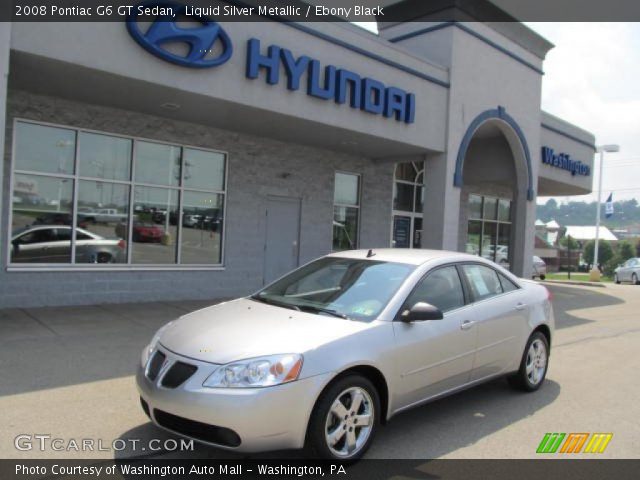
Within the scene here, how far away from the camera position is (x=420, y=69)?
12.3 m

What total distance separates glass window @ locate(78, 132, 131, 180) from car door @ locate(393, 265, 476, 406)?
720cm

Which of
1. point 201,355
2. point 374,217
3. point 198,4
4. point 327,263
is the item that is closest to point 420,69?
point 374,217

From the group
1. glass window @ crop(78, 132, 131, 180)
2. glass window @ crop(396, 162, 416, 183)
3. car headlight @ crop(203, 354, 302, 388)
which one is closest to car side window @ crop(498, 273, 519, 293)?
car headlight @ crop(203, 354, 302, 388)

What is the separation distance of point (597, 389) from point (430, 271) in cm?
285

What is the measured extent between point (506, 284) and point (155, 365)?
3763mm

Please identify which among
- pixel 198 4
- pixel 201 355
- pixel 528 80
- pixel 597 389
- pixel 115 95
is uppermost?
pixel 528 80

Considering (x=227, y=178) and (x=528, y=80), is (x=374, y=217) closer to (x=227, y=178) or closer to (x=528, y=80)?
(x=227, y=178)

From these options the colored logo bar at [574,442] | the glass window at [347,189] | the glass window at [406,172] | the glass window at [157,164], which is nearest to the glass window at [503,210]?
the glass window at [406,172]

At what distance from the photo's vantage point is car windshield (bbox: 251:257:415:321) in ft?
14.9

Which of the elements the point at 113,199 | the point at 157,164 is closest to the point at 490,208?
the point at 157,164

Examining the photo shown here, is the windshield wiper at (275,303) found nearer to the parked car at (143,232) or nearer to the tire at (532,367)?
the tire at (532,367)

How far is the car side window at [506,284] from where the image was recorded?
586 centimetres

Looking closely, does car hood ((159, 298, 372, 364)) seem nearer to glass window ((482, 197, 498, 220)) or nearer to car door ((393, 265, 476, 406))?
car door ((393, 265, 476, 406))

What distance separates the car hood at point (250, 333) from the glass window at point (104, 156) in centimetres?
628
